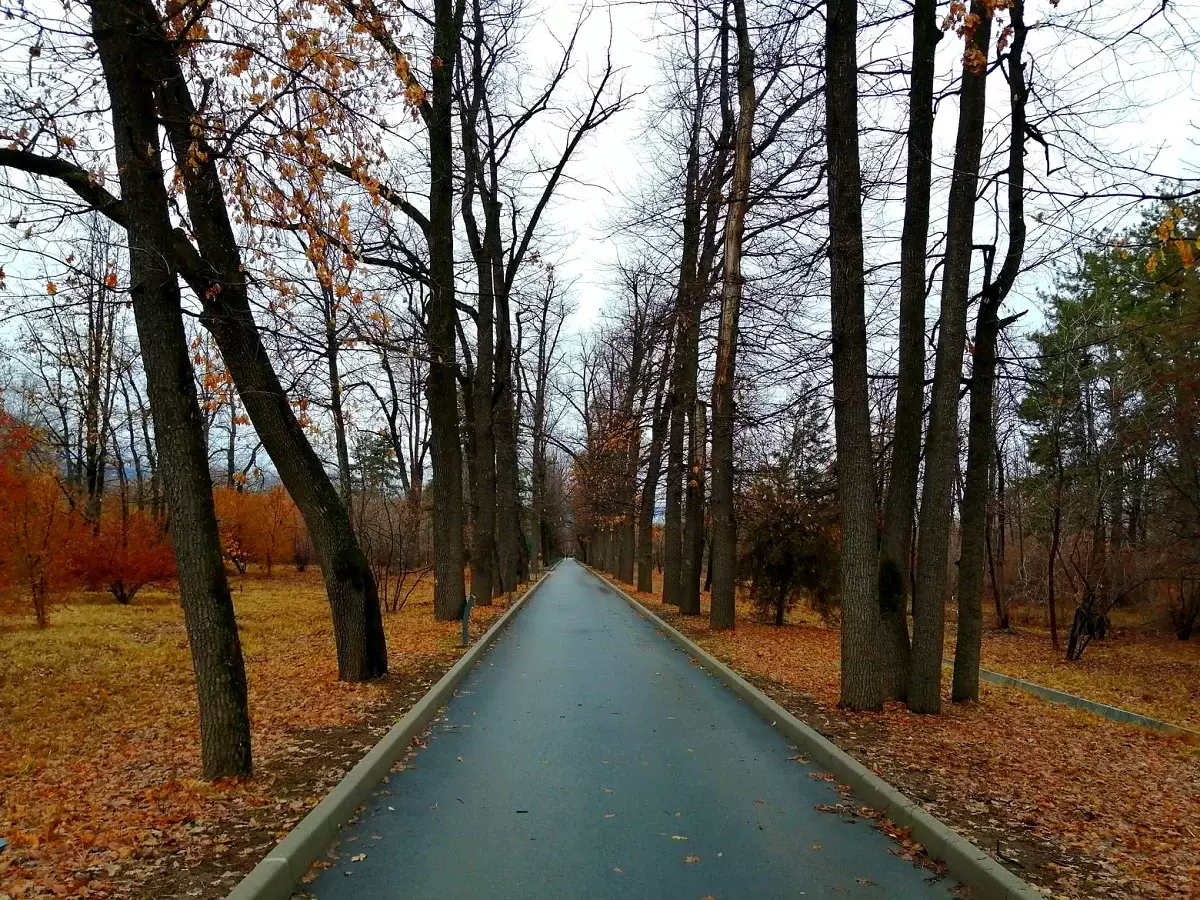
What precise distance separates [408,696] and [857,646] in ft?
16.0

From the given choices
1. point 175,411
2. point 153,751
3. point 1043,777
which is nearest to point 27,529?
point 153,751

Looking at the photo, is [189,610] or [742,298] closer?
[189,610]

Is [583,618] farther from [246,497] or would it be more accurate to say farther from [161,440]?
[246,497]

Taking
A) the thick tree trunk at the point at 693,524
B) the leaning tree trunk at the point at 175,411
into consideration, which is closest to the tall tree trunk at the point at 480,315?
the thick tree trunk at the point at 693,524

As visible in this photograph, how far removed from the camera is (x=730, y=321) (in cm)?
1494

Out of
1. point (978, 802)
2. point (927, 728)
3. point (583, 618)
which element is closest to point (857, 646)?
point (927, 728)

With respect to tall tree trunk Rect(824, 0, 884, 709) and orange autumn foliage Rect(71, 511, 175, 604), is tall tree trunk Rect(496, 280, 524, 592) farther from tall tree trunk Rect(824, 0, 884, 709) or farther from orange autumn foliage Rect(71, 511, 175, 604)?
tall tree trunk Rect(824, 0, 884, 709)

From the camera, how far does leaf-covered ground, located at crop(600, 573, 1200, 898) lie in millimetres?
4398

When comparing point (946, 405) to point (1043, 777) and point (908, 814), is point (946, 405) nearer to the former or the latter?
point (1043, 777)

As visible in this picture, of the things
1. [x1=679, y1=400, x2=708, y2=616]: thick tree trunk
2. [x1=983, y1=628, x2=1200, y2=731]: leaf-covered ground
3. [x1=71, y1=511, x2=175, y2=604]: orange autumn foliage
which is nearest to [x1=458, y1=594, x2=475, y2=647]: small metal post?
[x1=679, y1=400, x2=708, y2=616]: thick tree trunk

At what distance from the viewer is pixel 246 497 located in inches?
1464

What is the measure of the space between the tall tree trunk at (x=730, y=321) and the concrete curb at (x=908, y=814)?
6.39m

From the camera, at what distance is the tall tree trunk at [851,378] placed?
856 cm

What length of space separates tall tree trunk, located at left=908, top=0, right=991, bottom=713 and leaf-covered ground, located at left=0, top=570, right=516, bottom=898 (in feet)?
18.2
